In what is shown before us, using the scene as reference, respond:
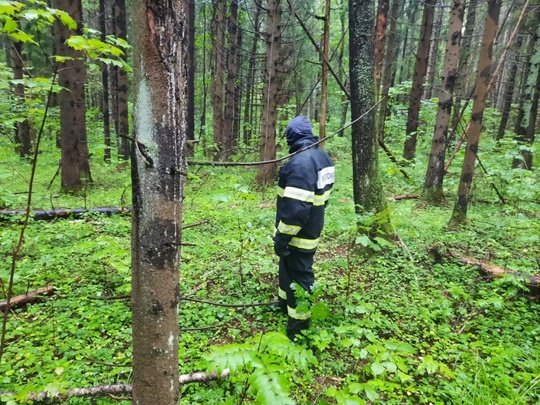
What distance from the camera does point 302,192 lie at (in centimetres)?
323

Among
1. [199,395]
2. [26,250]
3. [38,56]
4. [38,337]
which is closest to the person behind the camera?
[199,395]

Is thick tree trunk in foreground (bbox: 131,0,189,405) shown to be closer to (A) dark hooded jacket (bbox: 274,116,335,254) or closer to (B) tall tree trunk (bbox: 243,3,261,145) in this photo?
(A) dark hooded jacket (bbox: 274,116,335,254)

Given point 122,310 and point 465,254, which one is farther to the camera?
point 465,254

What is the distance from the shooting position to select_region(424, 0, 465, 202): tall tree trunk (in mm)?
8250

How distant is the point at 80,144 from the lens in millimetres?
9414

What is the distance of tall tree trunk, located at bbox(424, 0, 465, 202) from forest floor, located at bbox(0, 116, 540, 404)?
239 centimetres

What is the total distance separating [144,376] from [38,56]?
2176 centimetres

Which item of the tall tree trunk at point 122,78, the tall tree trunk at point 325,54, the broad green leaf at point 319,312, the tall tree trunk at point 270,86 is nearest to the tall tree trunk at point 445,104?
the tall tree trunk at point 270,86

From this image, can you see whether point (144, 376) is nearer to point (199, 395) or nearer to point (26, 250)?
point (199, 395)

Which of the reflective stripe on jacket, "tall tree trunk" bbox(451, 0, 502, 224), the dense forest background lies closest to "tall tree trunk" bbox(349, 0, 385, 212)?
the dense forest background

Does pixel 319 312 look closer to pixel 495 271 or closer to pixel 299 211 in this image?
pixel 299 211

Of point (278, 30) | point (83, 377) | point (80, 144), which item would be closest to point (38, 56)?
point (80, 144)

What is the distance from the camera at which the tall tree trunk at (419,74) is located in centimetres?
1201

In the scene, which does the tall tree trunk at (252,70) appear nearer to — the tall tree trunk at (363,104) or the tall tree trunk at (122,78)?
the tall tree trunk at (122,78)
